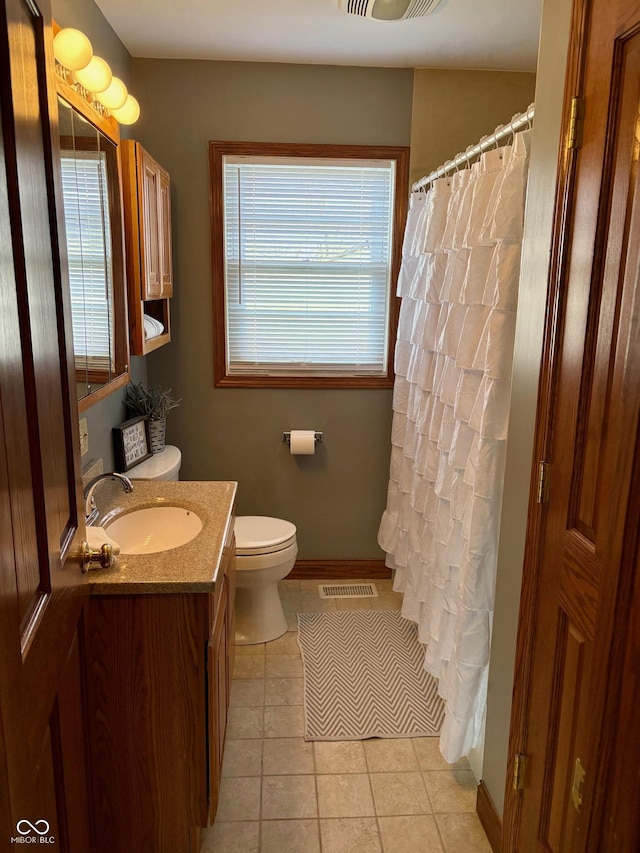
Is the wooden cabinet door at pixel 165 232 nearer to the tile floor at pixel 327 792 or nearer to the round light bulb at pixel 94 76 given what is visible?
the round light bulb at pixel 94 76

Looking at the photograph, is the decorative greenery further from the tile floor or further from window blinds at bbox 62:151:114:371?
the tile floor

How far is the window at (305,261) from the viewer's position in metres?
3.05

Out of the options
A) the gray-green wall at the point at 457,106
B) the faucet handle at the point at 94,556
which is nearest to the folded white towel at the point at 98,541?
the faucet handle at the point at 94,556

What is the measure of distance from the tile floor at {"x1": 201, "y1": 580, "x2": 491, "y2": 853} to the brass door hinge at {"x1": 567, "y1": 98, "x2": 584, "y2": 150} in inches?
74.4

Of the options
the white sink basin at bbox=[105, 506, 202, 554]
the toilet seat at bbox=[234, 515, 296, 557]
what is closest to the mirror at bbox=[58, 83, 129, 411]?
the white sink basin at bbox=[105, 506, 202, 554]

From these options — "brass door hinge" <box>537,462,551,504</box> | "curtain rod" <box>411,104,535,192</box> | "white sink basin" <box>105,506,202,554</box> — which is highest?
"curtain rod" <box>411,104,535,192</box>

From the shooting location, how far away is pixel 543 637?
4.82 feet

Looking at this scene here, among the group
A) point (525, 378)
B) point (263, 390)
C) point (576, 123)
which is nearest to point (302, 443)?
point (263, 390)

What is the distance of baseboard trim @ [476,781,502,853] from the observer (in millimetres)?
1760

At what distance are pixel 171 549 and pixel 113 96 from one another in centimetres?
144

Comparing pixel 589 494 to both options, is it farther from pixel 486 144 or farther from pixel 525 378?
pixel 486 144

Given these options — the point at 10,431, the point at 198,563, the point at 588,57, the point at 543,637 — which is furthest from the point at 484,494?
the point at 10,431

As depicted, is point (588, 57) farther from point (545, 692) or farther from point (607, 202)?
point (545, 692)

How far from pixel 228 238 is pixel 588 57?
2.11 m
